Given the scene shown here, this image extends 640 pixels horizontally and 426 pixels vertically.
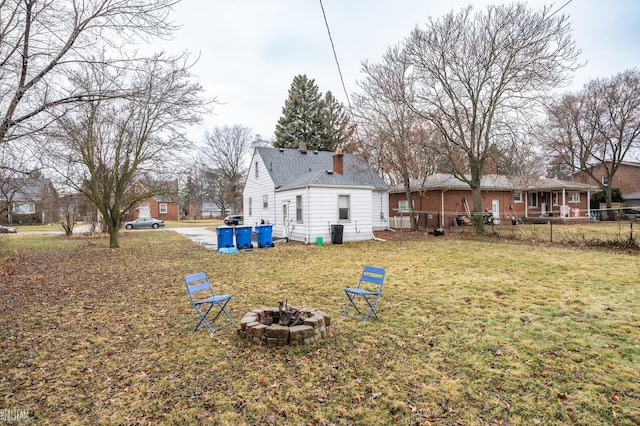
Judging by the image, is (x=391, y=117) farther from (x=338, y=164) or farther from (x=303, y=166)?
(x=303, y=166)

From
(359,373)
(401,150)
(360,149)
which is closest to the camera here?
(359,373)

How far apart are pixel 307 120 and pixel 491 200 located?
74.6 feet

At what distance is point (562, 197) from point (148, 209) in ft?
153

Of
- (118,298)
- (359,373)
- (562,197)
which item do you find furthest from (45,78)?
(562,197)

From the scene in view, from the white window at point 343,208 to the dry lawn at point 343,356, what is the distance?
859cm

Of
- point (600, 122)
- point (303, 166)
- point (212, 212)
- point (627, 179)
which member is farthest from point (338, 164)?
point (212, 212)

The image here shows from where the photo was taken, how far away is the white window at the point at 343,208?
55.9ft

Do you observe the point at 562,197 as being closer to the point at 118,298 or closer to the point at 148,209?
the point at 118,298

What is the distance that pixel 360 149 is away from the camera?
21.0 m

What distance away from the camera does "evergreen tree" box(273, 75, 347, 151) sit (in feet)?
133

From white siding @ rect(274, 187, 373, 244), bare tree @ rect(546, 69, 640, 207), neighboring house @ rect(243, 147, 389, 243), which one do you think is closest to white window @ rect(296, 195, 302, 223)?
neighboring house @ rect(243, 147, 389, 243)

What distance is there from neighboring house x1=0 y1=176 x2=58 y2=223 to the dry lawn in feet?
8.42

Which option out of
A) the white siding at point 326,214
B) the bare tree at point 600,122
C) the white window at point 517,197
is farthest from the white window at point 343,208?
the bare tree at point 600,122

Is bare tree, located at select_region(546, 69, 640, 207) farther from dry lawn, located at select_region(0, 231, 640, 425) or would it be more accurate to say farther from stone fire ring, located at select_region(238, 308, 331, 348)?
stone fire ring, located at select_region(238, 308, 331, 348)
